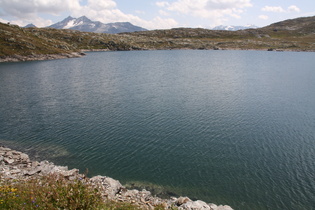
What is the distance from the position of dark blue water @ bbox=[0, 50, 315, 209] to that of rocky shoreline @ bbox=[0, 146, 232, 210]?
288cm

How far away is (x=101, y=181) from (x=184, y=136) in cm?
1846

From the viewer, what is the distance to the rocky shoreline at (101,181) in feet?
66.7

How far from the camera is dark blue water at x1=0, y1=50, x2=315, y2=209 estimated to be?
2650 centimetres

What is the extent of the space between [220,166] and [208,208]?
10385 mm

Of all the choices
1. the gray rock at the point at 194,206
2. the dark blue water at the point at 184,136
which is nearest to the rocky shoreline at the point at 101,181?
the gray rock at the point at 194,206

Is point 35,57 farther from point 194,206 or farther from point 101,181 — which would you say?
point 194,206

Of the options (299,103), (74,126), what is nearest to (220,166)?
(74,126)

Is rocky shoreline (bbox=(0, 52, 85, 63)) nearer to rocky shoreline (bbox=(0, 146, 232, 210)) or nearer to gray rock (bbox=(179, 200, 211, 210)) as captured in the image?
rocky shoreline (bbox=(0, 146, 232, 210))

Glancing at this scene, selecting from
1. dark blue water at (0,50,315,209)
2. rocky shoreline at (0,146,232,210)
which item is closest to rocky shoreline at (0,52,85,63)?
dark blue water at (0,50,315,209)

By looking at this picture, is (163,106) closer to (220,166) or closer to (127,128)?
(127,128)

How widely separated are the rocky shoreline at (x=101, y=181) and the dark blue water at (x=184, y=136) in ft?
9.46

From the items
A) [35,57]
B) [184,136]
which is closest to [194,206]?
[184,136]

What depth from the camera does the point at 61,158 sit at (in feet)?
106

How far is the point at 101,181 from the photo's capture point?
2392 centimetres
